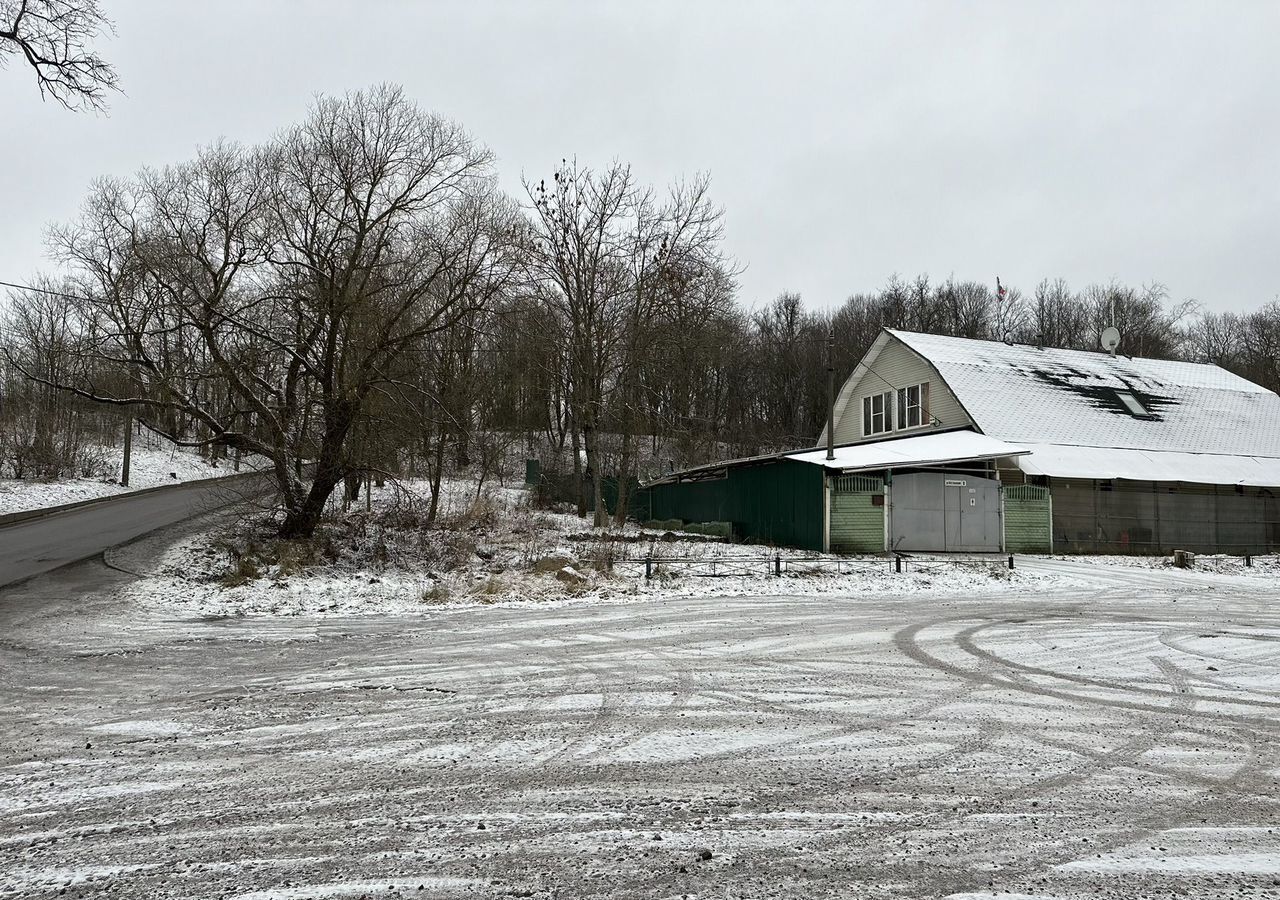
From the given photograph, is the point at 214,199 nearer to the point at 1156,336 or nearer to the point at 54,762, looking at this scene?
the point at 54,762

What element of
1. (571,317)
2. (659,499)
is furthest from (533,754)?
(659,499)

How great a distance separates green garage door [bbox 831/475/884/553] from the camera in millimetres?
24700

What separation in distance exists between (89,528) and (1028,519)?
93.9ft

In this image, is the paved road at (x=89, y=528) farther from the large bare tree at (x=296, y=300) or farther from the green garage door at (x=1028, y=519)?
the green garage door at (x=1028, y=519)

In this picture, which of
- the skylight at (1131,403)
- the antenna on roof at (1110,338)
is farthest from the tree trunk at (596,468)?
the antenna on roof at (1110,338)

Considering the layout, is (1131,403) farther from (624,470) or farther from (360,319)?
(360,319)

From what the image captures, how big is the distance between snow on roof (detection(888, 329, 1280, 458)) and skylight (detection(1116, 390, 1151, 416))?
79 millimetres

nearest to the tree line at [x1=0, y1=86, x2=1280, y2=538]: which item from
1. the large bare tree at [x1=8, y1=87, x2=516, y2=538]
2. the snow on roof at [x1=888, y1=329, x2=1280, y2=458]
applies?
the large bare tree at [x1=8, y1=87, x2=516, y2=538]

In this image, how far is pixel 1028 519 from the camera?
27.0 metres

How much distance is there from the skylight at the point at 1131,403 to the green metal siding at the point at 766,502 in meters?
18.0

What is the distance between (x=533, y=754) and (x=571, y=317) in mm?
26009

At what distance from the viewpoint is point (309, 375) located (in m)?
18.8

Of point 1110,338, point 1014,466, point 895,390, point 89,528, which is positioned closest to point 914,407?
point 895,390

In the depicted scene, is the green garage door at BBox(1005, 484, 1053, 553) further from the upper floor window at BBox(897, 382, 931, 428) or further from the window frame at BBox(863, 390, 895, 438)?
the window frame at BBox(863, 390, 895, 438)
